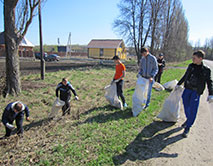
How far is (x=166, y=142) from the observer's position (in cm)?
344

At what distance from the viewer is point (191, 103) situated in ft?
11.9

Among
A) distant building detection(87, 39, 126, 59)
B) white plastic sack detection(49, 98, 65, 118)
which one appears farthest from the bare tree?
distant building detection(87, 39, 126, 59)

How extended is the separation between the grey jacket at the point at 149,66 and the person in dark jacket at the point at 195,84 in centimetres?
104

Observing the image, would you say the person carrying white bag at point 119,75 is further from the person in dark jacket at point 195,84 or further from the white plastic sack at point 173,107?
the person in dark jacket at point 195,84

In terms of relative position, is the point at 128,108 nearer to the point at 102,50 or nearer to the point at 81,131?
the point at 81,131

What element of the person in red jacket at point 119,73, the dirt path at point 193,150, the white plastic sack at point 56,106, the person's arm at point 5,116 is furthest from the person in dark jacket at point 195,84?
the person's arm at point 5,116

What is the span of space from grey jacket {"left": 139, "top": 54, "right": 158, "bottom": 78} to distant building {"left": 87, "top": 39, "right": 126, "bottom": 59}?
38945 millimetres

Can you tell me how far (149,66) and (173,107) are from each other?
1.33 m

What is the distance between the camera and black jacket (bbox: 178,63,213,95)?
11.4 ft

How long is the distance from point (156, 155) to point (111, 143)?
34.4 inches

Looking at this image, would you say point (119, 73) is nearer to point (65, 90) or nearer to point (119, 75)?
point (119, 75)

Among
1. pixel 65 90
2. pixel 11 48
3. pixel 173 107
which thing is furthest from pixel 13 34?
pixel 173 107

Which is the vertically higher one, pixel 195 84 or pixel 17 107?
pixel 195 84

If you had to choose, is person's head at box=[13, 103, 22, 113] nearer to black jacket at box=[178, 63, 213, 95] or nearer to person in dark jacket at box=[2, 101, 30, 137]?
person in dark jacket at box=[2, 101, 30, 137]
